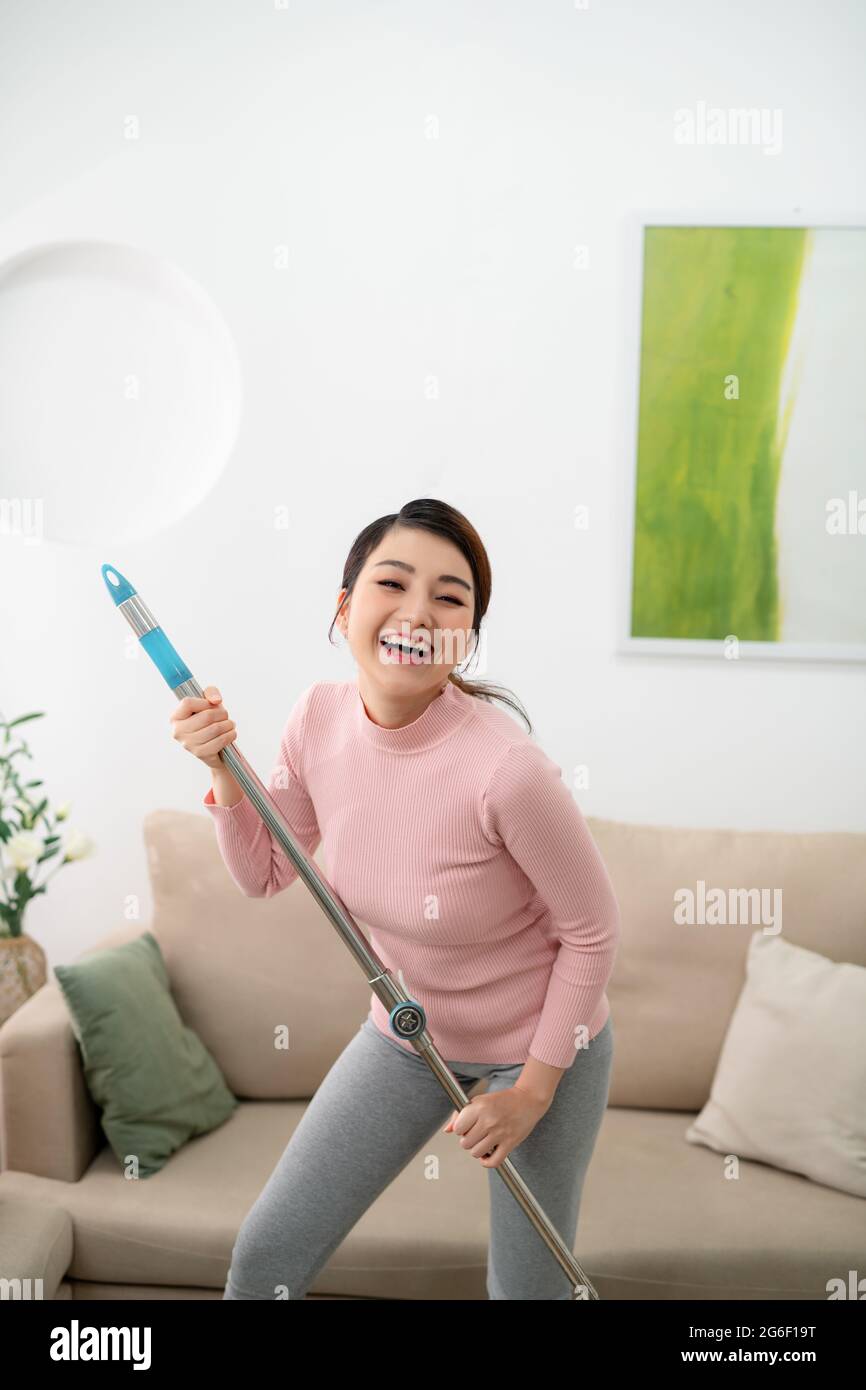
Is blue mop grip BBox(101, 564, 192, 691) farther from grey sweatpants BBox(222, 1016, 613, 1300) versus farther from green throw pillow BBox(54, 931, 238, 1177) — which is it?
green throw pillow BBox(54, 931, 238, 1177)

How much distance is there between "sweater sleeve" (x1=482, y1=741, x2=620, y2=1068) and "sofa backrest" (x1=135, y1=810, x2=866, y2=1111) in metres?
0.89

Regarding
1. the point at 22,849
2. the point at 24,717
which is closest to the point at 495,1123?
the point at 22,849

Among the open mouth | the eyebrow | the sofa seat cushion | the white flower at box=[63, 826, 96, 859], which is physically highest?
the eyebrow

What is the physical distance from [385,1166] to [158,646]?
0.70 meters

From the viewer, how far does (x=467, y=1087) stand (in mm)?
1597

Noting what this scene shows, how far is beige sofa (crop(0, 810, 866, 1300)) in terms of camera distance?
6.35ft

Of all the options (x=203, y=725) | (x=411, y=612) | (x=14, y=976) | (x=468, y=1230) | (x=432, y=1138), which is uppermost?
(x=411, y=612)

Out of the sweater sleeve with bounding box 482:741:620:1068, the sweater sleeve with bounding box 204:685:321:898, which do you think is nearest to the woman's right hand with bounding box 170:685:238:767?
the sweater sleeve with bounding box 204:685:321:898

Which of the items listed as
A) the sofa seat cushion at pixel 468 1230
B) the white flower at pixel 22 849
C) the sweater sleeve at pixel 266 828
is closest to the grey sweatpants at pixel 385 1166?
the sweater sleeve at pixel 266 828

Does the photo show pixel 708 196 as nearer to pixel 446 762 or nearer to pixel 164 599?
pixel 164 599

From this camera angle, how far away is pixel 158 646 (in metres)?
1.30

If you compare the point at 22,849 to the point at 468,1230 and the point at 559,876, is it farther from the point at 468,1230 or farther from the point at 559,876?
the point at 559,876

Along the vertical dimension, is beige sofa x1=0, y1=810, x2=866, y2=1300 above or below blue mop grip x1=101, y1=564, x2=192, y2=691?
below

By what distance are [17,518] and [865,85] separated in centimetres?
196
